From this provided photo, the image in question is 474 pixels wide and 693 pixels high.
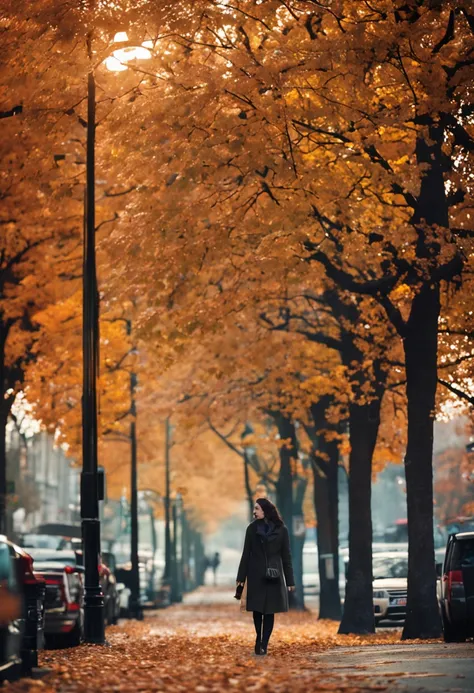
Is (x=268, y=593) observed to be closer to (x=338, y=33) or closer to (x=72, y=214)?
(x=338, y=33)

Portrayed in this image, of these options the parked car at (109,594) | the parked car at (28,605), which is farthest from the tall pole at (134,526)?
the parked car at (28,605)

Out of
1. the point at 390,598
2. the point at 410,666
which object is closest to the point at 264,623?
the point at 410,666

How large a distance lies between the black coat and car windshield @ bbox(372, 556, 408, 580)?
15.4 metres

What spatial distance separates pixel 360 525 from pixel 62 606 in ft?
25.3

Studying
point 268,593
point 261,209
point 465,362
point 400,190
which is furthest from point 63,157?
point 268,593

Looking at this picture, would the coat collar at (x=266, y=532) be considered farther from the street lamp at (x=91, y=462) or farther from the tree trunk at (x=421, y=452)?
the tree trunk at (x=421, y=452)

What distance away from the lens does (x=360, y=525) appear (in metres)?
26.2

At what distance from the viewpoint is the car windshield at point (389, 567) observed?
104ft

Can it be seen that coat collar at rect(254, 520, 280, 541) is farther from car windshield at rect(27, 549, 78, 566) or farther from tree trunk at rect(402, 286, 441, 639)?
car windshield at rect(27, 549, 78, 566)

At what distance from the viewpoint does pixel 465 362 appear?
25.4m

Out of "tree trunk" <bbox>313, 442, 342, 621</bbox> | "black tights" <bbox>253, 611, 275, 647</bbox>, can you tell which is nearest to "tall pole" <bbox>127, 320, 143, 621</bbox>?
"tree trunk" <bbox>313, 442, 342, 621</bbox>

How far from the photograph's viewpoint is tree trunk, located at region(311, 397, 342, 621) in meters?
33.1

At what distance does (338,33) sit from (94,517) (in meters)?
7.90

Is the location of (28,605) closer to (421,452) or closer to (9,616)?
(9,616)
